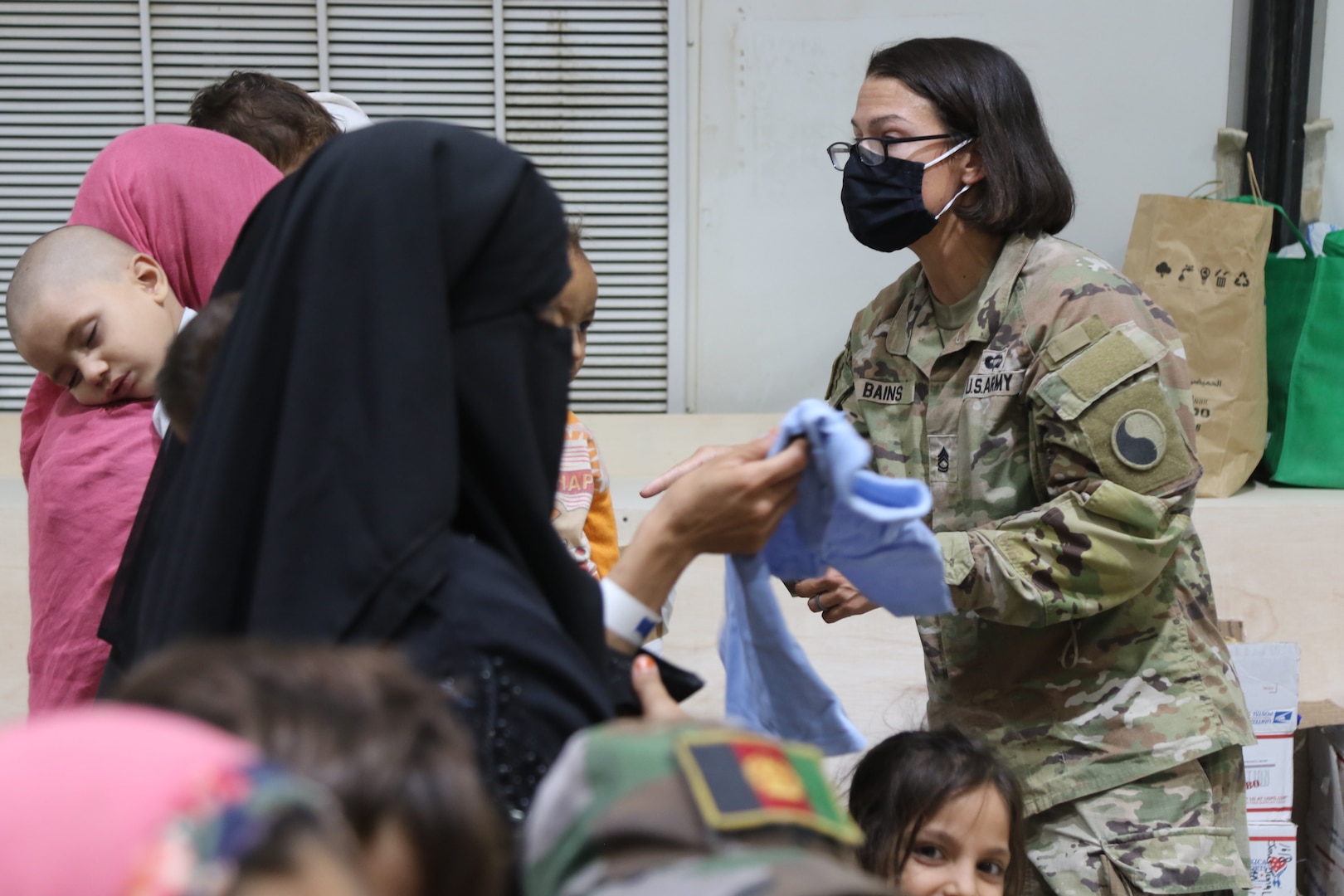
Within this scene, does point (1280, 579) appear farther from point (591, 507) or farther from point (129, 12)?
point (129, 12)

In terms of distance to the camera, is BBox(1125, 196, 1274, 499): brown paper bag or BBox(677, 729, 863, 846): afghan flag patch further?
BBox(1125, 196, 1274, 499): brown paper bag

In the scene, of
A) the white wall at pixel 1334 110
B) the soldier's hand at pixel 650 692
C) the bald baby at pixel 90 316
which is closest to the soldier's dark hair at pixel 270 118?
the bald baby at pixel 90 316

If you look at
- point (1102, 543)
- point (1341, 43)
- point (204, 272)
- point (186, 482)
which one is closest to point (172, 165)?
point (204, 272)

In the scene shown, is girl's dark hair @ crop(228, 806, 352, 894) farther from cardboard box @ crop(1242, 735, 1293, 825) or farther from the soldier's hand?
cardboard box @ crop(1242, 735, 1293, 825)

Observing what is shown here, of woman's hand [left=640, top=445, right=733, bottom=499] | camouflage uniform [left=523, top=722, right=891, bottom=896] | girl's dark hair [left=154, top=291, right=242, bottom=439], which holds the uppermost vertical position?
girl's dark hair [left=154, top=291, right=242, bottom=439]

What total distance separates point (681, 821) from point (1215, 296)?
10.2 ft

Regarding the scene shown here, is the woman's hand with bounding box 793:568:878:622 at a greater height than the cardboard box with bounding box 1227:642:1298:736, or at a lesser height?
greater

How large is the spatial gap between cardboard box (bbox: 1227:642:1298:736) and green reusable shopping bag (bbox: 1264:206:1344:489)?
974 mm

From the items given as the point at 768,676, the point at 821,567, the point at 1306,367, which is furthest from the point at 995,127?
the point at 1306,367

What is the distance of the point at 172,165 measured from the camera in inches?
71.0

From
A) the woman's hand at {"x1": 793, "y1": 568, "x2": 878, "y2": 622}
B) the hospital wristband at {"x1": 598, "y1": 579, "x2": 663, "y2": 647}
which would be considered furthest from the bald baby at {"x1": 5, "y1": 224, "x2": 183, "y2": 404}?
the woman's hand at {"x1": 793, "y1": 568, "x2": 878, "y2": 622}

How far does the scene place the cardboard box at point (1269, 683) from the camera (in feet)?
9.14

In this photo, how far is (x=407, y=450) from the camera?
0.95 meters

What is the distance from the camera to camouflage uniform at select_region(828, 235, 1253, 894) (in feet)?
5.82
